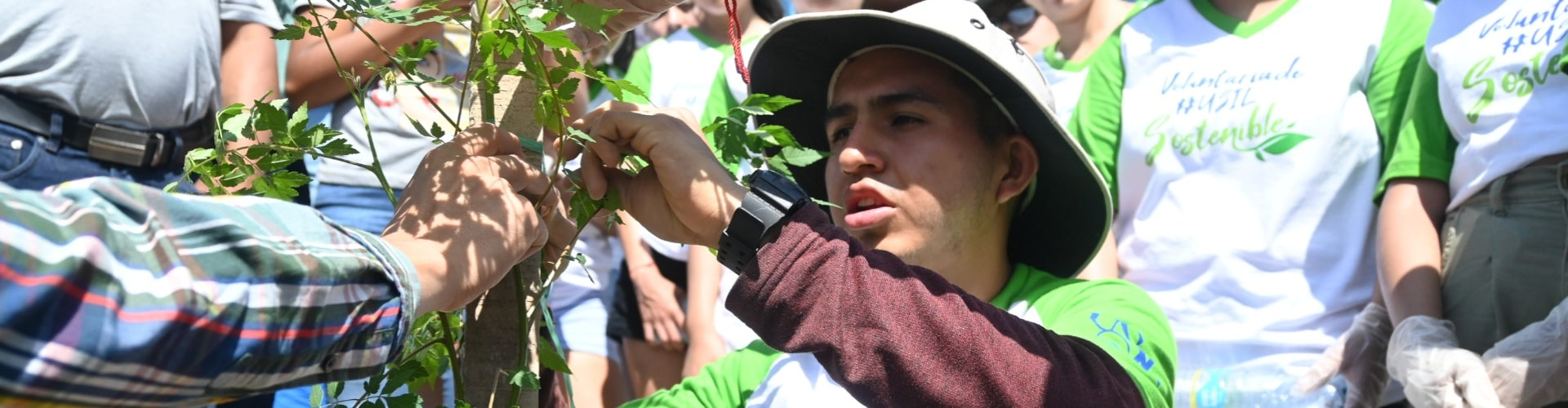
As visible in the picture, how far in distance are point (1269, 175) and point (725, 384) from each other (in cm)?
150

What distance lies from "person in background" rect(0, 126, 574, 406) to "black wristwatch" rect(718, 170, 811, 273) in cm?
49

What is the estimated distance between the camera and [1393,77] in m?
3.29

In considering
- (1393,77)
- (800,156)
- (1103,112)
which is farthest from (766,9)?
(800,156)

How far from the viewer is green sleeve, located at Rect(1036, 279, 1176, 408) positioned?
6.92ft

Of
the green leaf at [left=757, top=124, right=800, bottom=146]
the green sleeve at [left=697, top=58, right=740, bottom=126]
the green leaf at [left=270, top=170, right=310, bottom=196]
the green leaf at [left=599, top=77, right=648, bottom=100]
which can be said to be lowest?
the green sleeve at [left=697, top=58, right=740, bottom=126]

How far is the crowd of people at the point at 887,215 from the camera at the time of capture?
119 centimetres

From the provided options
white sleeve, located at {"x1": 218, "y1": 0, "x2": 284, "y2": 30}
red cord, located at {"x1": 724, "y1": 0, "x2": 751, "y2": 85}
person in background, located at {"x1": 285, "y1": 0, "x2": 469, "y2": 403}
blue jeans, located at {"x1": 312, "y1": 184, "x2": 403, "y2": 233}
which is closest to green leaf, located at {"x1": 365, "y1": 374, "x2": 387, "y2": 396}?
red cord, located at {"x1": 724, "y1": 0, "x2": 751, "y2": 85}

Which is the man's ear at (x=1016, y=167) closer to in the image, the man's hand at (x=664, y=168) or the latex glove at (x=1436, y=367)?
the man's hand at (x=664, y=168)

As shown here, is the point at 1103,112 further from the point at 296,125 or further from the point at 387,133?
the point at 296,125

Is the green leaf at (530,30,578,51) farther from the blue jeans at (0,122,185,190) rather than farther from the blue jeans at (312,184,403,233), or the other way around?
the blue jeans at (312,184,403,233)

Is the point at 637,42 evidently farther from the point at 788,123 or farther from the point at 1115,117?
the point at 788,123

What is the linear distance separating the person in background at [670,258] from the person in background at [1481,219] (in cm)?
169

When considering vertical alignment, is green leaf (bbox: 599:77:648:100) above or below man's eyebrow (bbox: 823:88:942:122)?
above

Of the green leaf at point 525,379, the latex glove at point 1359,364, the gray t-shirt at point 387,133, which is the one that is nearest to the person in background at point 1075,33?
the latex glove at point 1359,364
